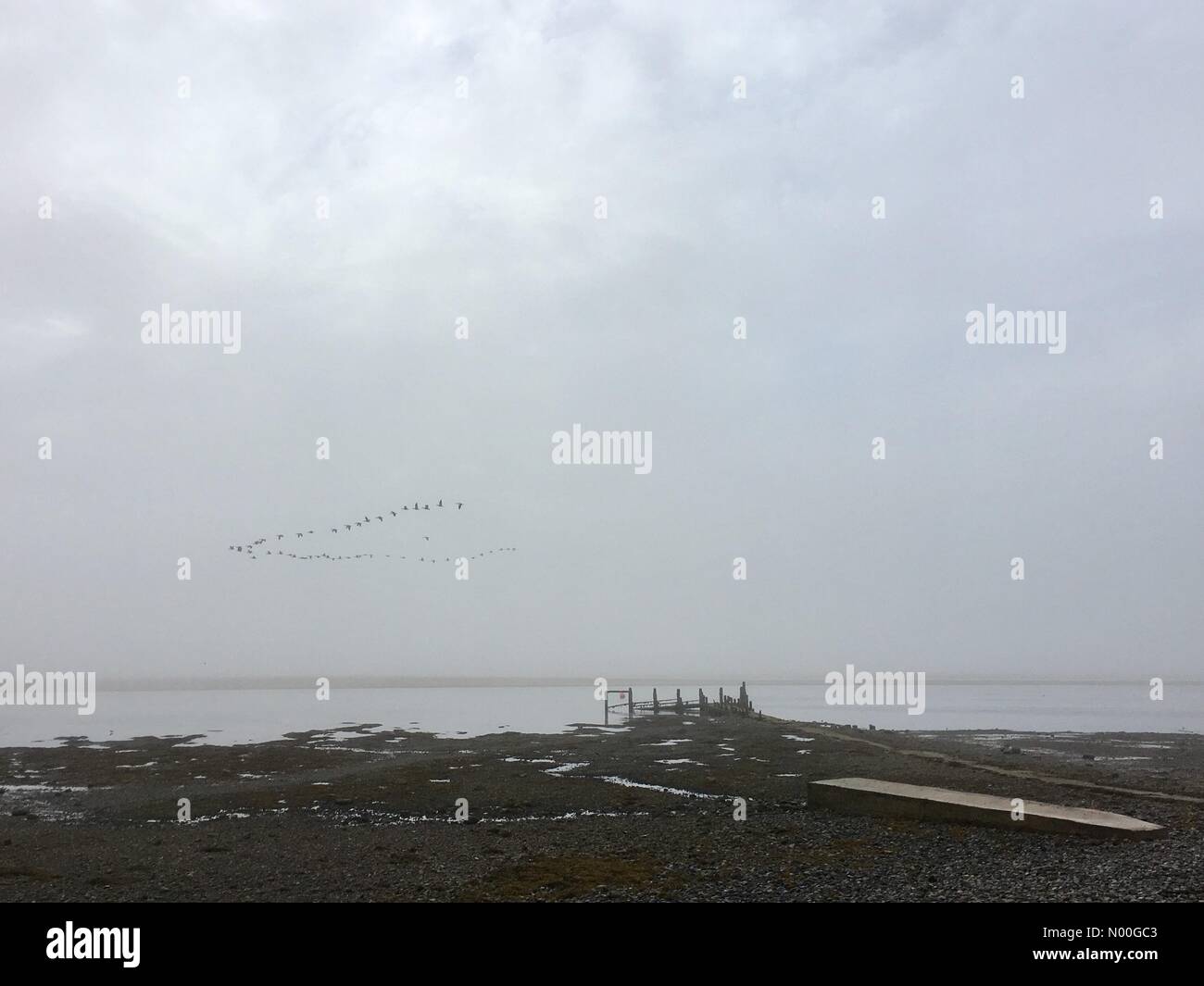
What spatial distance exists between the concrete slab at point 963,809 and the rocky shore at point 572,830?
38cm

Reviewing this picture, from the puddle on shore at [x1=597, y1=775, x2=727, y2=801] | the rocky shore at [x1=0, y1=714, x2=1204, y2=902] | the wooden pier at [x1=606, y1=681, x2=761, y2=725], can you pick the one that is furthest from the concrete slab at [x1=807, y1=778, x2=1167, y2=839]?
the wooden pier at [x1=606, y1=681, x2=761, y2=725]

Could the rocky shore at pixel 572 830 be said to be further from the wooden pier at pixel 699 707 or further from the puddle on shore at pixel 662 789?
the wooden pier at pixel 699 707

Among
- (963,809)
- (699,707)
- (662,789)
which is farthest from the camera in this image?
(699,707)

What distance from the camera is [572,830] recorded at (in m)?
23.1

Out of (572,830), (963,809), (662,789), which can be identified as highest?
(963,809)

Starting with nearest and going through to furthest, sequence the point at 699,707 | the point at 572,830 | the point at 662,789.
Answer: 1. the point at 572,830
2. the point at 662,789
3. the point at 699,707

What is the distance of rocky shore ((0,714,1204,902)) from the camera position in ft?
55.3

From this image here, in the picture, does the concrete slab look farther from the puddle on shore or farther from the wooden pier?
Answer: the wooden pier

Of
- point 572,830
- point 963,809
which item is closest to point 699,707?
point 572,830

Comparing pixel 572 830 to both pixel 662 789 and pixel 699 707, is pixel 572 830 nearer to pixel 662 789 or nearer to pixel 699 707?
pixel 662 789

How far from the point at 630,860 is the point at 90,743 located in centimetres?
4751

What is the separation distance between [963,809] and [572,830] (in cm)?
980
